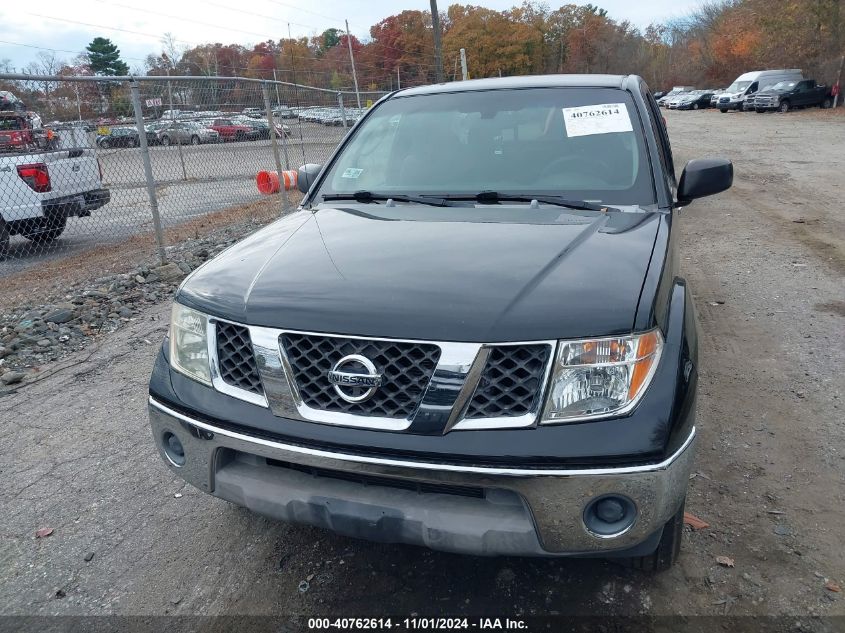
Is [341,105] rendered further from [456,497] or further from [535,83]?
[456,497]

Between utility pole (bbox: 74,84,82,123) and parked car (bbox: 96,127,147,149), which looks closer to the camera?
utility pole (bbox: 74,84,82,123)

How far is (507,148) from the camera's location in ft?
11.2

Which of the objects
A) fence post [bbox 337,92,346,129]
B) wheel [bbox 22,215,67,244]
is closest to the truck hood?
wheel [bbox 22,215,67,244]

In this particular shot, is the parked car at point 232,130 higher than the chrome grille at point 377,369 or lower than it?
higher

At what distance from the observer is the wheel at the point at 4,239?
8.59m

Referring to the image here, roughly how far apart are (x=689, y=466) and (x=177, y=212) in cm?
1049

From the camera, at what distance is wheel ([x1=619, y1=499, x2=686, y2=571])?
7.65 ft

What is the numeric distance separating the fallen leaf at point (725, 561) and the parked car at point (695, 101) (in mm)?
53732

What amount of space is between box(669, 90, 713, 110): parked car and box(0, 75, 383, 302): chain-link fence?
45.4 m

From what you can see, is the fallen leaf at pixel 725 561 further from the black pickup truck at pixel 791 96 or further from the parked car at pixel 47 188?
the black pickup truck at pixel 791 96

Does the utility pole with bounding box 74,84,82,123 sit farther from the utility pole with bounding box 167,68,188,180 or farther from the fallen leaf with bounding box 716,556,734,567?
the fallen leaf with bounding box 716,556,734,567

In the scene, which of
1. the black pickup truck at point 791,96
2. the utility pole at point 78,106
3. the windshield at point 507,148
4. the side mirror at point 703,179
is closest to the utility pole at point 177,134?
the utility pole at point 78,106

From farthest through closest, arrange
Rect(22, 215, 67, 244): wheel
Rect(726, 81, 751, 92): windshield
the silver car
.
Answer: Rect(726, 81, 751, 92): windshield → Rect(22, 215, 67, 244): wheel → the silver car

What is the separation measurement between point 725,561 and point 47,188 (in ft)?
25.9
